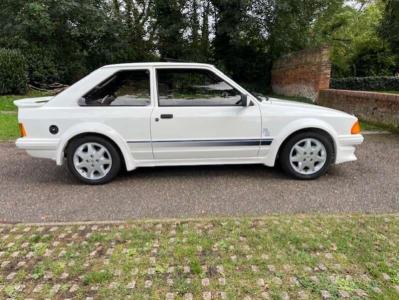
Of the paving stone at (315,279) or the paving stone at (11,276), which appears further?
the paving stone at (11,276)

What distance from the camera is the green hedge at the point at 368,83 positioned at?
17.5 metres

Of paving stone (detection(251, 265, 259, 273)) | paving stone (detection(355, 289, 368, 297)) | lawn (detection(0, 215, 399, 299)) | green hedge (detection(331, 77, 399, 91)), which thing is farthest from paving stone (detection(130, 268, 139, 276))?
green hedge (detection(331, 77, 399, 91))

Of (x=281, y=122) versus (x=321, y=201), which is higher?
(x=281, y=122)

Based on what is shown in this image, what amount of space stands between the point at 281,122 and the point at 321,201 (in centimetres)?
120

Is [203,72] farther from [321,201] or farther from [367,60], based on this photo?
[367,60]

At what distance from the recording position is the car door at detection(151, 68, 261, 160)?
471cm

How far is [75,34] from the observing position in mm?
14945

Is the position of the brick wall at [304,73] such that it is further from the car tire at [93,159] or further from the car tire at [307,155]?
the car tire at [93,159]

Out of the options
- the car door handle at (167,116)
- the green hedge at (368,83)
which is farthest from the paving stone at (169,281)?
the green hedge at (368,83)

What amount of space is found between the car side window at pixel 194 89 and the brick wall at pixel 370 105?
504 cm

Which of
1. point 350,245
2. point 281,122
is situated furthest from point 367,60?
point 350,245

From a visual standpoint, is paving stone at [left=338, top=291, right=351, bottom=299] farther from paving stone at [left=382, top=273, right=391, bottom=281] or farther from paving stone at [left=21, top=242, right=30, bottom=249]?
paving stone at [left=21, top=242, right=30, bottom=249]

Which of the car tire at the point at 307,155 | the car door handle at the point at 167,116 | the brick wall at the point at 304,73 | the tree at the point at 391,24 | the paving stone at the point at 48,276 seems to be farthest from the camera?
the tree at the point at 391,24

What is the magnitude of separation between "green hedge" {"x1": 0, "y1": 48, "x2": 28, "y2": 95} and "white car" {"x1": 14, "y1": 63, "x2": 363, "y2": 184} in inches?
375
